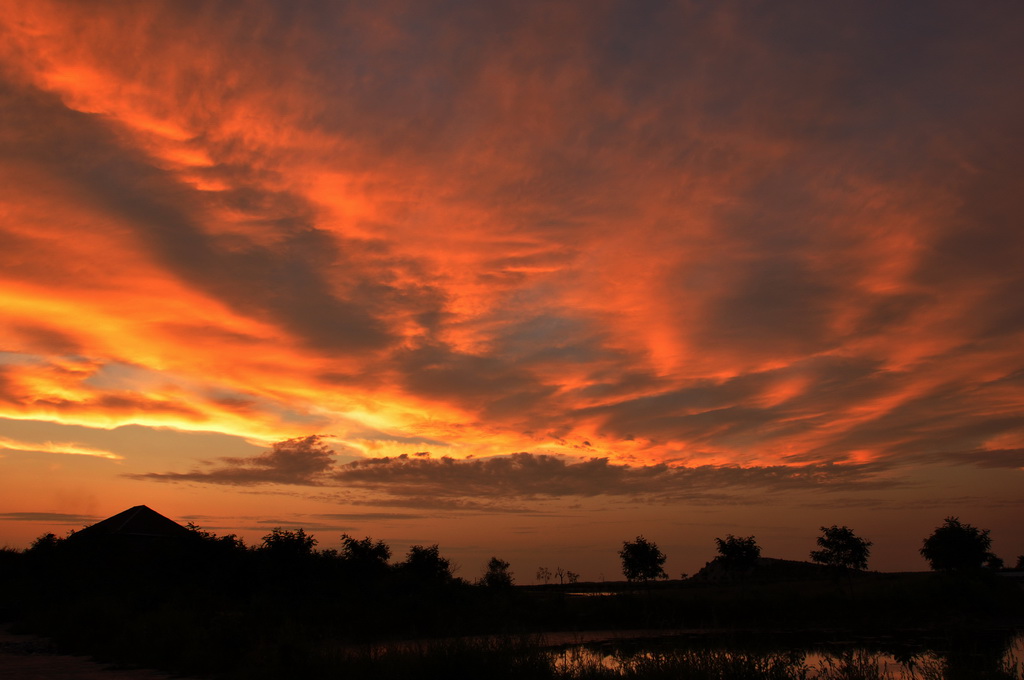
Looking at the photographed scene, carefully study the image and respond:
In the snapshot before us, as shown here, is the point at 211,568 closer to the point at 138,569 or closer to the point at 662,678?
the point at 138,569

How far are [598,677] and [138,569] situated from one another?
1819 inches

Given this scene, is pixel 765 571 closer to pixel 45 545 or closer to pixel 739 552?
pixel 739 552

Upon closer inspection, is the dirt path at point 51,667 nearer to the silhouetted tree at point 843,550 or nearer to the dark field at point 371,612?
the dark field at point 371,612

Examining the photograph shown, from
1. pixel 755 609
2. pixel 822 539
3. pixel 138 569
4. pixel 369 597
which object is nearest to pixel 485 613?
pixel 369 597

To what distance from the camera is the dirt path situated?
18.8 meters

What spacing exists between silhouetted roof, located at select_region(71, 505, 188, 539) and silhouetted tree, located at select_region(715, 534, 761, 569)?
5694cm

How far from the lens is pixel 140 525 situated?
61500 millimetres

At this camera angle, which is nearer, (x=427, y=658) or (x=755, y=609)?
(x=427, y=658)

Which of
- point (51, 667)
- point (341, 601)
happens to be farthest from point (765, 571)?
point (51, 667)

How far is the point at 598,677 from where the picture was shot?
13.4 meters

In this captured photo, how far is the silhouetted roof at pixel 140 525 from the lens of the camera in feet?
194

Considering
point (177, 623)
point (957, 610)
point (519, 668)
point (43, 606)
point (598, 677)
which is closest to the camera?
point (598, 677)

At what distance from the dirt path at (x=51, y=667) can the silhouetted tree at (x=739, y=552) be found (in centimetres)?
6453

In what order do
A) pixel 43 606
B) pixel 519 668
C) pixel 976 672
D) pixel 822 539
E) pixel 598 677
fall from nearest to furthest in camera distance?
pixel 976 672 < pixel 598 677 < pixel 519 668 < pixel 43 606 < pixel 822 539
